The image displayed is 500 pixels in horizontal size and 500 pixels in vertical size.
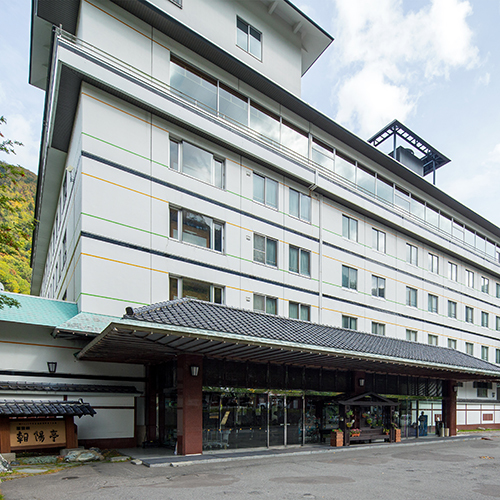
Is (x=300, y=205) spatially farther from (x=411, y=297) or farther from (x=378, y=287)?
(x=411, y=297)

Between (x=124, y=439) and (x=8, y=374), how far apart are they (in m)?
4.70

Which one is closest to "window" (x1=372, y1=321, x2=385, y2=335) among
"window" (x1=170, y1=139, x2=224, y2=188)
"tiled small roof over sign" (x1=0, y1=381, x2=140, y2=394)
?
"window" (x1=170, y1=139, x2=224, y2=188)

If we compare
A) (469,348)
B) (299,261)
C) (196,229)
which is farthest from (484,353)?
(196,229)

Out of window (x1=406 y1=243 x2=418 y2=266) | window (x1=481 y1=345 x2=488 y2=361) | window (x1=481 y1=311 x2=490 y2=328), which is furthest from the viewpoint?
window (x1=481 y1=311 x2=490 y2=328)

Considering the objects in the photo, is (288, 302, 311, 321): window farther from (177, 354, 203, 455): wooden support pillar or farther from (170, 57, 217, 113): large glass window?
(170, 57, 217, 113): large glass window

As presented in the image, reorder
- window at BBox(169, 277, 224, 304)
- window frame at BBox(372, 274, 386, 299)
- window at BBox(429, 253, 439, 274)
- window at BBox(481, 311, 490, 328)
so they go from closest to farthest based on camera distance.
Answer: window at BBox(169, 277, 224, 304)
window frame at BBox(372, 274, 386, 299)
window at BBox(429, 253, 439, 274)
window at BBox(481, 311, 490, 328)

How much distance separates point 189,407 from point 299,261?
1067 cm

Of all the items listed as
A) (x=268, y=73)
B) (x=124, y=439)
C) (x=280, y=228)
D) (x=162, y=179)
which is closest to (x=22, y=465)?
(x=124, y=439)

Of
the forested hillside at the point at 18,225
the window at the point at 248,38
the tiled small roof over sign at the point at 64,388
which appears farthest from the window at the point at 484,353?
the forested hillside at the point at 18,225

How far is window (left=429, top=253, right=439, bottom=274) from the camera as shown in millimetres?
33062

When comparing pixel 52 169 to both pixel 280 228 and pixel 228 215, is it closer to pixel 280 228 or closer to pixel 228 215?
pixel 228 215

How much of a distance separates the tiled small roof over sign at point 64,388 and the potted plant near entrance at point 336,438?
8.19 m

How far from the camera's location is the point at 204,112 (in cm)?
1955

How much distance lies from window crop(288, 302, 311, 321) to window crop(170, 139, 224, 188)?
Answer: 6999 mm
